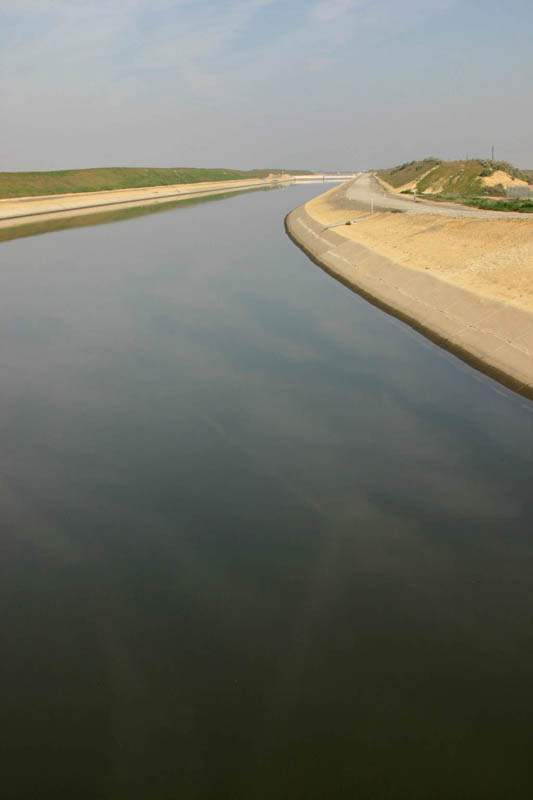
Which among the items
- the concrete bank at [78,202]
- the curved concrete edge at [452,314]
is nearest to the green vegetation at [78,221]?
the concrete bank at [78,202]

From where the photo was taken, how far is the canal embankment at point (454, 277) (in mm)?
18516

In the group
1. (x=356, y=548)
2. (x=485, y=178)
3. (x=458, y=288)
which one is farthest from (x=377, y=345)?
(x=485, y=178)

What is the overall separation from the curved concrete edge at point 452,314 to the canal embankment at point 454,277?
3 centimetres

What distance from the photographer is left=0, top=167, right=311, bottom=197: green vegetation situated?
97.4m

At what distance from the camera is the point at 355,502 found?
36.4 feet

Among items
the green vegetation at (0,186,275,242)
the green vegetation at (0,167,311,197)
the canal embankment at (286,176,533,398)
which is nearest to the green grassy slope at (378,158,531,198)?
the canal embankment at (286,176,533,398)

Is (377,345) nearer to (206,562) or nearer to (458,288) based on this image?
(458,288)

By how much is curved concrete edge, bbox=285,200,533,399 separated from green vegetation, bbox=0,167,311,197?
75757 mm

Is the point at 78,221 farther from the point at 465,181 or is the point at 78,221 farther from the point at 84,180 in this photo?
the point at 84,180

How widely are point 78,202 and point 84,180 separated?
29882 millimetres

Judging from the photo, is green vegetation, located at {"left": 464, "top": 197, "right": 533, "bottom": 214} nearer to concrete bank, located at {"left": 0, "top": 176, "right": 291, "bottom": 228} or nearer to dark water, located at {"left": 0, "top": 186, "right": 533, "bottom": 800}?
dark water, located at {"left": 0, "top": 186, "right": 533, "bottom": 800}

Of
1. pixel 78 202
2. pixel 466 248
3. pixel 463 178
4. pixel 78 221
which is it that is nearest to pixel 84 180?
pixel 78 202

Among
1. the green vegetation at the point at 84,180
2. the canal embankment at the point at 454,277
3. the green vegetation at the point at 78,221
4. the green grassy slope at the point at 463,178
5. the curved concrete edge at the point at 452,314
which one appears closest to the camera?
the curved concrete edge at the point at 452,314

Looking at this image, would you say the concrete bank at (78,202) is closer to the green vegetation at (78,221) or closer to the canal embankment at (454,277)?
the green vegetation at (78,221)
